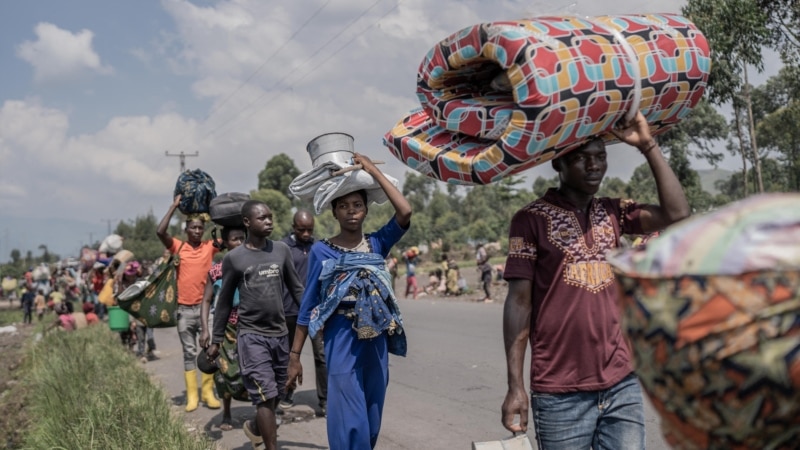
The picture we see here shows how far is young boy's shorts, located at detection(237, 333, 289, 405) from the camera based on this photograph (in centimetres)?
564

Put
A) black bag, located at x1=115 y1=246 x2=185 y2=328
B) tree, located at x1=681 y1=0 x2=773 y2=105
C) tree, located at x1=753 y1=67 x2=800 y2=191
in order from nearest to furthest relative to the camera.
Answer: black bag, located at x1=115 y1=246 x2=185 y2=328 → tree, located at x1=681 y1=0 x2=773 y2=105 → tree, located at x1=753 y1=67 x2=800 y2=191

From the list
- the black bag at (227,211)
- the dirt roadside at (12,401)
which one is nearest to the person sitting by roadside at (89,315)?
the dirt roadside at (12,401)

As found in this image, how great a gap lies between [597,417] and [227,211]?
176 inches

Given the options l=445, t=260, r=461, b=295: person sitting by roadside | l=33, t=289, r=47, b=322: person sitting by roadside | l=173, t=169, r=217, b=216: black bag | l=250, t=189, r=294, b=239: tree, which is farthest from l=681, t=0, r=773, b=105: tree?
l=250, t=189, r=294, b=239: tree

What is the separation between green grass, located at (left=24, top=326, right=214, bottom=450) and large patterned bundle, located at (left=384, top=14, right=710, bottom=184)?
337 centimetres

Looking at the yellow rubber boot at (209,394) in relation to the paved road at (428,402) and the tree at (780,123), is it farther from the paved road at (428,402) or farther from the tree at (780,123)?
the tree at (780,123)

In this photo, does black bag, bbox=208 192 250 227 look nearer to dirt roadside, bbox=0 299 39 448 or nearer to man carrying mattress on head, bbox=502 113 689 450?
dirt roadside, bbox=0 299 39 448

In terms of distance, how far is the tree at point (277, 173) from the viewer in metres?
60.5

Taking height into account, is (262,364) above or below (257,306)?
below

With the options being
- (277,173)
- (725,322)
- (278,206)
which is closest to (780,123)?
(725,322)

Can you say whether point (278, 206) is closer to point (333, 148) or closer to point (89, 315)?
point (89, 315)

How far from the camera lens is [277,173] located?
199 ft

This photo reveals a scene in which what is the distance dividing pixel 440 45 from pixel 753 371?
1968 mm

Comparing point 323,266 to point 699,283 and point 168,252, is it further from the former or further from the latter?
point 168,252
